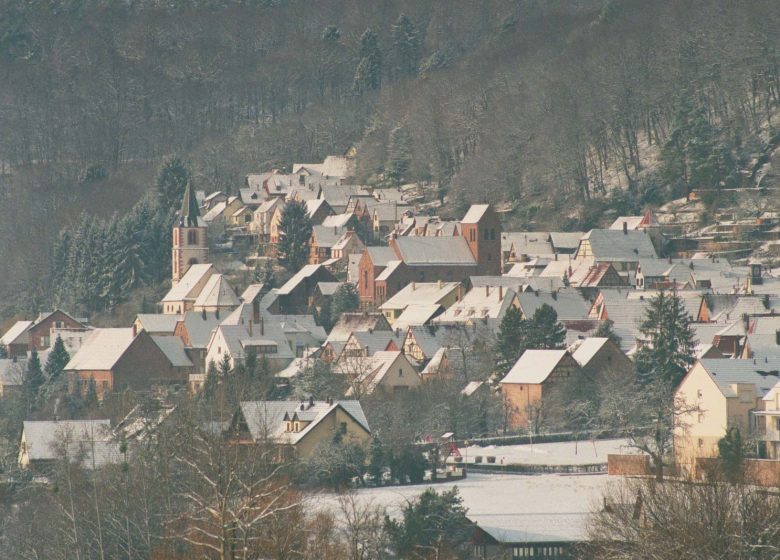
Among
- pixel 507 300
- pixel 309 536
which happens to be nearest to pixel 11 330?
pixel 507 300

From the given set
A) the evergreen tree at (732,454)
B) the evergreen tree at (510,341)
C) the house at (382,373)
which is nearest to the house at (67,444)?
the house at (382,373)

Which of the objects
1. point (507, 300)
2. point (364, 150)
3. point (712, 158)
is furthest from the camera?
point (364, 150)

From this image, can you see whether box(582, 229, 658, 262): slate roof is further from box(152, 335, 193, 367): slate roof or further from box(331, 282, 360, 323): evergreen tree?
box(152, 335, 193, 367): slate roof

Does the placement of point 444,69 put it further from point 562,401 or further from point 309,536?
point 309,536

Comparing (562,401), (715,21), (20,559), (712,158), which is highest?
(715,21)

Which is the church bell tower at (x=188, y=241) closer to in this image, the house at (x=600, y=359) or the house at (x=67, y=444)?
the house at (x=600, y=359)

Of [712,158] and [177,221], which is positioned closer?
[712,158]

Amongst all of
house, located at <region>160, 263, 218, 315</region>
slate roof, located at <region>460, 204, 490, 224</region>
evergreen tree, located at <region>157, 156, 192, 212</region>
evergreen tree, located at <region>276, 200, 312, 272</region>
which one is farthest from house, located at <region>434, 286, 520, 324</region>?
evergreen tree, located at <region>157, 156, 192, 212</region>

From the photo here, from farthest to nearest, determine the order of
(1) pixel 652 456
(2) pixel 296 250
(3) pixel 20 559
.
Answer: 1. (2) pixel 296 250
2. (1) pixel 652 456
3. (3) pixel 20 559
